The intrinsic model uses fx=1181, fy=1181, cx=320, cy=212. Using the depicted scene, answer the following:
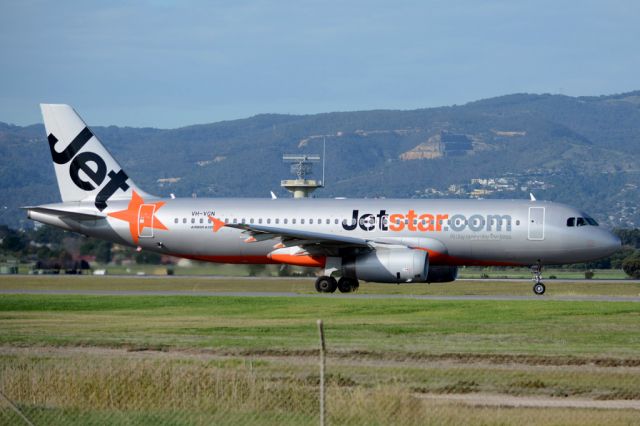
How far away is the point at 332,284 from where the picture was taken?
45.2 metres

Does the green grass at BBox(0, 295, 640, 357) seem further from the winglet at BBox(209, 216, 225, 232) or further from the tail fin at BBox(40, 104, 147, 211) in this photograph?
the tail fin at BBox(40, 104, 147, 211)

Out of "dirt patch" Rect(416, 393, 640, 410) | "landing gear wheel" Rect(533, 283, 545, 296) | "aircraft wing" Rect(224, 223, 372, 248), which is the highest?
"aircraft wing" Rect(224, 223, 372, 248)

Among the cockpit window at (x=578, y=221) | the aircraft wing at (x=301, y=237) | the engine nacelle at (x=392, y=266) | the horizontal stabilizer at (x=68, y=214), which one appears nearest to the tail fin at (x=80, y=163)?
the horizontal stabilizer at (x=68, y=214)

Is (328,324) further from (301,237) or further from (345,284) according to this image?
(345,284)

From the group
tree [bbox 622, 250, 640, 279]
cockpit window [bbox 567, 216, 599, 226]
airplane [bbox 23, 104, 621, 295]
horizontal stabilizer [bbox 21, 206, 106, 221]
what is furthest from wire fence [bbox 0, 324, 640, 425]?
tree [bbox 622, 250, 640, 279]

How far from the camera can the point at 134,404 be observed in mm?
18375

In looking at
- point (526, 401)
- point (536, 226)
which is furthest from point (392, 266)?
point (526, 401)

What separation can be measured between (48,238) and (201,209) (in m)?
21.4

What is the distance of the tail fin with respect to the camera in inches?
1982

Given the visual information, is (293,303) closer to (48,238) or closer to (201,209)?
(201,209)

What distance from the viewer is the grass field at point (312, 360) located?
17906 millimetres

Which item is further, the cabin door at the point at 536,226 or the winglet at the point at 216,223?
the winglet at the point at 216,223

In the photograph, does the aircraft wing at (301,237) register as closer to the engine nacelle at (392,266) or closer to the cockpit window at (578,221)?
the engine nacelle at (392,266)

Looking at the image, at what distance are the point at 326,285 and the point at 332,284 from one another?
25 cm
